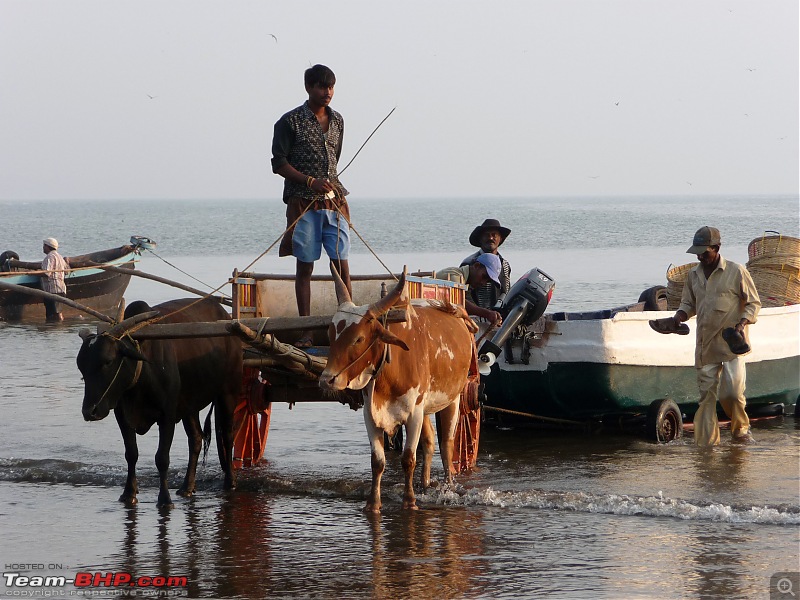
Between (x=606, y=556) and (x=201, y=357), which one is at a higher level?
(x=201, y=357)

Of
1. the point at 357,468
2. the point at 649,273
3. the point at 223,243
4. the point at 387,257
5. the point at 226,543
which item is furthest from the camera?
the point at 223,243

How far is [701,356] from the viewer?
434 inches

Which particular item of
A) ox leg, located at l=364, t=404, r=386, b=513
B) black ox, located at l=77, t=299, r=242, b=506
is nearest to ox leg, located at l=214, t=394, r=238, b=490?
black ox, located at l=77, t=299, r=242, b=506

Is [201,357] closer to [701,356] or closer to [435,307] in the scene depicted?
[435,307]

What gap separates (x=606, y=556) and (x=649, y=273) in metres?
30.8

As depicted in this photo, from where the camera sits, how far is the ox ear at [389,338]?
811 centimetres

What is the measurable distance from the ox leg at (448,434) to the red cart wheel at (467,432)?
0.44m

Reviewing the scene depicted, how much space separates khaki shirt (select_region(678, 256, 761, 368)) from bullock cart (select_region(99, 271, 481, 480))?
223 centimetres

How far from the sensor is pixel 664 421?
11.8 metres

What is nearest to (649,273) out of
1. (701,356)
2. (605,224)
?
(701,356)

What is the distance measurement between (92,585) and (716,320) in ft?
20.3

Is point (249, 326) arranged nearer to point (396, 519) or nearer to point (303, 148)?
point (396, 519)

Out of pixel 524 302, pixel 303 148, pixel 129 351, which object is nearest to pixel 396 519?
pixel 129 351

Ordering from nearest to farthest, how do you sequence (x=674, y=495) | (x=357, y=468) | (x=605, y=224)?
(x=674, y=495), (x=357, y=468), (x=605, y=224)
